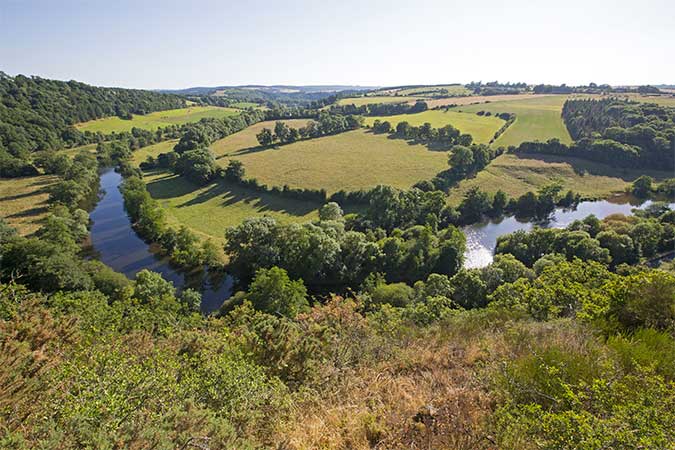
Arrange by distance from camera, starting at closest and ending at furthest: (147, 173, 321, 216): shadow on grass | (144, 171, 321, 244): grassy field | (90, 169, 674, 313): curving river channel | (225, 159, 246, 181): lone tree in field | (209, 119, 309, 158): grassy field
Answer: (90, 169, 674, 313): curving river channel
(144, 171, 321, 244): grassy field
(147, 173, 321, 216): shadow on grass
(225, 159, 246, 181): lone tree in field
(209, 119, 309, 158): grassy field

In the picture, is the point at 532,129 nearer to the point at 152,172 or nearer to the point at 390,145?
the point at 390,145

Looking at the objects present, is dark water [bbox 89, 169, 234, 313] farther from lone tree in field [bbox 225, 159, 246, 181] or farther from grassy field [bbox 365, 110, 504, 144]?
grassy field [bbox 365, 110, 504, 144]

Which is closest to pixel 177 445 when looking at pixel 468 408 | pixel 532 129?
pixel 468 408

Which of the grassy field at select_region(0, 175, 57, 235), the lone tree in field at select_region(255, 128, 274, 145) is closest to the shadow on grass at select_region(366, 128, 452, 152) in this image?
the lone tree in field at select_region(255, 128, 274, 145)

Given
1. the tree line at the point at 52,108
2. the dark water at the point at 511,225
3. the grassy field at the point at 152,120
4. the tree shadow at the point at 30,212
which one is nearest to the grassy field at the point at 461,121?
the dark water at the point at 511,225

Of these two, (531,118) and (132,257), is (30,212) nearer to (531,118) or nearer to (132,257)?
(132,257)

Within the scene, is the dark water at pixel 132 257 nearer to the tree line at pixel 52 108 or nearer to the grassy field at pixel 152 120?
the tree line at pixel 52 108

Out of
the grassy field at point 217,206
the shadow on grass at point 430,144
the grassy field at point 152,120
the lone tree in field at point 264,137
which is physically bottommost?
the grassy field at point 217,206
